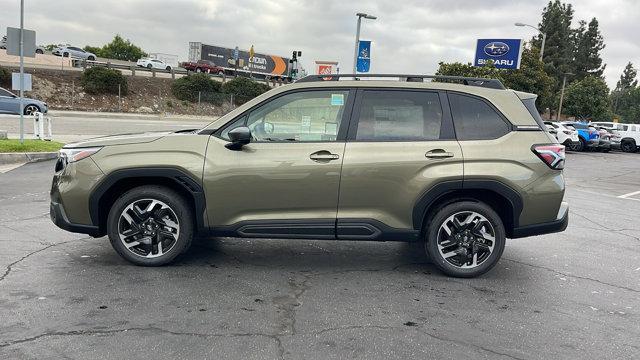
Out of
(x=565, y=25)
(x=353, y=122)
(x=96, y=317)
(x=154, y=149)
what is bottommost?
(x=96, y=317)

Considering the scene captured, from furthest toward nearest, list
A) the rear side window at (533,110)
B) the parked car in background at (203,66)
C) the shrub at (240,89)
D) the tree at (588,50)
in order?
the tree at (588,50), the parked car in background at (203,66), the shrub at (240,89), the rear side window at (533,110)

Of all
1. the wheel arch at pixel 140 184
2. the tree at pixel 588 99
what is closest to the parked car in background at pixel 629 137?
the tree at pixel 588 99

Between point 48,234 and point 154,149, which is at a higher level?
point 154,149

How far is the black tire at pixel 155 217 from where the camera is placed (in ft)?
15.3

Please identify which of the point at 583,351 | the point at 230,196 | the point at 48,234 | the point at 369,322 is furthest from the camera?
the point at 48,234

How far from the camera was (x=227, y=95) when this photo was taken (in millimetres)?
46406

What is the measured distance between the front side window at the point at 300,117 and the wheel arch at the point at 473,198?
1.04m

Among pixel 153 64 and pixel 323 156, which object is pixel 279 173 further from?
pixel 153 64

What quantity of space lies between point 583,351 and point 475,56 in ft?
111

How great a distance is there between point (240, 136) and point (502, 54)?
108 feet

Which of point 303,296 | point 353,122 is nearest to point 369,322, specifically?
point 303,296

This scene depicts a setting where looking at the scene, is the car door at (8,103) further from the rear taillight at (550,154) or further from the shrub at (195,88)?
the rear taillight at (550,154)

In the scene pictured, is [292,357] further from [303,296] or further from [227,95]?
[227,95]

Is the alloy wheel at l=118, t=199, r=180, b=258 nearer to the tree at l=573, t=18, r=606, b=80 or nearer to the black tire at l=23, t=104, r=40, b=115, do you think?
the black tire at l=23, t=104, r=40, b=115
